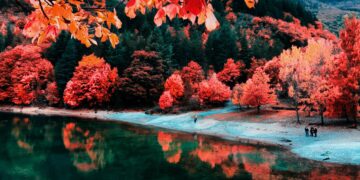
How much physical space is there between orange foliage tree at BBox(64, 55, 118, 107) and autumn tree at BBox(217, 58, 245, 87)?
803 inches

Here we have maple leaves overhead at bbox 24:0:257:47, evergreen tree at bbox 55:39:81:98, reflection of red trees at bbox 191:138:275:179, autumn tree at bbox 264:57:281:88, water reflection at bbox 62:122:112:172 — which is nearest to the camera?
maple leaves overhead at bbox 24:0:257:47

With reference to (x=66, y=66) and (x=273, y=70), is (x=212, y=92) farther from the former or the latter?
(x=66, y=66)

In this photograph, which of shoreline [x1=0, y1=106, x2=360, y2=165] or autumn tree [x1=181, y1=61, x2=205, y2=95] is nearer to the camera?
shoreline [x1=0, y1=106, x2=360, y2=165]

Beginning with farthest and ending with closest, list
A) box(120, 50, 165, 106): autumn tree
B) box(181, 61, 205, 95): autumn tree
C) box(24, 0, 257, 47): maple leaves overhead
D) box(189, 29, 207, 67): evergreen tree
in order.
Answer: box(189, 29, 207, 67): evergreen tree, box(181, 61, 205, 95): autumn tree, box(120, 50, 165, 106): autumn tree, box(24, 0, 257, 47): maple leaves overhead

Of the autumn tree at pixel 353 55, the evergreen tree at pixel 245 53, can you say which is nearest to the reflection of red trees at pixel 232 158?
the autumn tree at pixel 353 55

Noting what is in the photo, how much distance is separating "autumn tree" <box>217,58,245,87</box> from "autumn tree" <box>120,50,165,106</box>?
1163 cm

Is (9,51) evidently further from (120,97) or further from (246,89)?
(246,89)

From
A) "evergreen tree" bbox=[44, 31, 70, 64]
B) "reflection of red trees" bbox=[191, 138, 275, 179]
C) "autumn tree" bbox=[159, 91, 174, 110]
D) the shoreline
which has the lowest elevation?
"reflection of red trees" bbox=[191, 138, 275, 179]

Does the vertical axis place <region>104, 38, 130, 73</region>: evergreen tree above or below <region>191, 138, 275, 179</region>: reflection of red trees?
above

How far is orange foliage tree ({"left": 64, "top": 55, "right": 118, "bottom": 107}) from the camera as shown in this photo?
221 ft

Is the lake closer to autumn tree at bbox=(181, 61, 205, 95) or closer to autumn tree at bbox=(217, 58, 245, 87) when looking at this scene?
autumn tree at bbox=(181, 61, 205, 95)

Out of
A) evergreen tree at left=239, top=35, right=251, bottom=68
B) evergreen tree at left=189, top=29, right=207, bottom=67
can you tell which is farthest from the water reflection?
evergreen tree at left=239, top=35, right=251, bottom=68

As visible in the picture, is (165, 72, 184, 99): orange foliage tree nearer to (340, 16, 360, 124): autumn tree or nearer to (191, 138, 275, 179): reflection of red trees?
(191, 138, 275, 179): reflection of red trees

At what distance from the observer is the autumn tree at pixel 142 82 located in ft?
211
